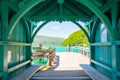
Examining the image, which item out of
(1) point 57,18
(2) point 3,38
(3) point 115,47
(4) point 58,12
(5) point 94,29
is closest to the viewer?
(3) point 115,47

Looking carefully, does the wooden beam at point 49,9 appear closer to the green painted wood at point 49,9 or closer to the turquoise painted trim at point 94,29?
the green painted wood at point 49,9

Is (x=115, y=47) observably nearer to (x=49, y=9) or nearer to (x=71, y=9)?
(x=71, y=9)

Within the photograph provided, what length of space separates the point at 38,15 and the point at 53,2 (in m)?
0.87

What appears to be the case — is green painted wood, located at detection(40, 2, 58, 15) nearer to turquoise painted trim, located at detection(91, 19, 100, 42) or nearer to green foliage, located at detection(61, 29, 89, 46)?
turquoise painted trim, located at detection(91, 19, 100, 42)

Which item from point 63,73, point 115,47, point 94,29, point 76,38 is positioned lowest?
point 63,73

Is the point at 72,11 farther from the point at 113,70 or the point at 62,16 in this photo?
the point at 113,70

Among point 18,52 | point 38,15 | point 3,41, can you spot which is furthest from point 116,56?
point 38,15

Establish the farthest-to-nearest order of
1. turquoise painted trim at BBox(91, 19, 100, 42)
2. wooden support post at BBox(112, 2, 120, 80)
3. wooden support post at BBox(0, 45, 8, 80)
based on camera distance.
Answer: turquoise painted trim at BBox(91, 19, 100, 42), wooden support post at BBox(0, 45, 8, 80), wooden support post at BBox(112, 2, 120, 80)

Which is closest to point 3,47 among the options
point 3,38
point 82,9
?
point 3,38

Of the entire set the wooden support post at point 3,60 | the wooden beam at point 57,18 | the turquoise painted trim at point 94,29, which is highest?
the wooden beam at point 57,18

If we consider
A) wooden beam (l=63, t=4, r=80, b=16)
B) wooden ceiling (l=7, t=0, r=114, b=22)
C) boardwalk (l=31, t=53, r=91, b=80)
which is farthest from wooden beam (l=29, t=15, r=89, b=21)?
boardwalk (l=31, t=53, r=91, b=80)

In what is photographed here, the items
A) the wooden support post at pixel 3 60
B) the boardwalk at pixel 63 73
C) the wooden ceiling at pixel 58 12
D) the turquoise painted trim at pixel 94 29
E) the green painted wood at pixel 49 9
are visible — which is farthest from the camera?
the green painted wood at pixel 49 9

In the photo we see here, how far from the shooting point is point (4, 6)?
533 cm

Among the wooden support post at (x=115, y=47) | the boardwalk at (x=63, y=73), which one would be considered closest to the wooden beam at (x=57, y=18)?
the boardwalk at (x=63, y=73)
